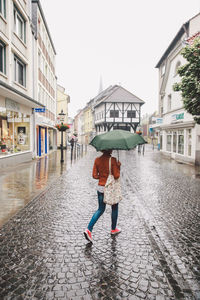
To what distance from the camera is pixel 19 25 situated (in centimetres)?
1564

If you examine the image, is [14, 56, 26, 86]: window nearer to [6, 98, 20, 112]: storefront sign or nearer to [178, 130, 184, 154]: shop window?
[6, 98, 20, 112]: storefront sign

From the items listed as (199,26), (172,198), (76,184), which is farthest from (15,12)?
(172,198)

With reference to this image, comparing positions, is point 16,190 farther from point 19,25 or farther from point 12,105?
point 19,25

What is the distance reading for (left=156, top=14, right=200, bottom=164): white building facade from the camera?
56.4 ft

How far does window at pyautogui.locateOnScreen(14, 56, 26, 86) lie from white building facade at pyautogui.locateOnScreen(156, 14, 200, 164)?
10816mm

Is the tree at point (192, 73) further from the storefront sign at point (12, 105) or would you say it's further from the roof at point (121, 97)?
the roof at point (121, 97)

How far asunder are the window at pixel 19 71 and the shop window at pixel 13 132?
93.4 inches

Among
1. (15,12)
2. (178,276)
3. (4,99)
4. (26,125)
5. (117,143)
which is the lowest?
(178,276)

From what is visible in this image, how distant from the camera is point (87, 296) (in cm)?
268

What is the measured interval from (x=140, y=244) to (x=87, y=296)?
1.60m

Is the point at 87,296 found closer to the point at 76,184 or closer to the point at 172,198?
the point at 172,198

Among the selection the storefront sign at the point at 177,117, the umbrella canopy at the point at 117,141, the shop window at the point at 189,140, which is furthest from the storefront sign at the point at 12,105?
the storefront sign at the point at 177,117

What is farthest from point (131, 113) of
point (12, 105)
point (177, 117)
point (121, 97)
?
point (12, 105)

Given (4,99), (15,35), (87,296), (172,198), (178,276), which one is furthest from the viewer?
(15,35)
